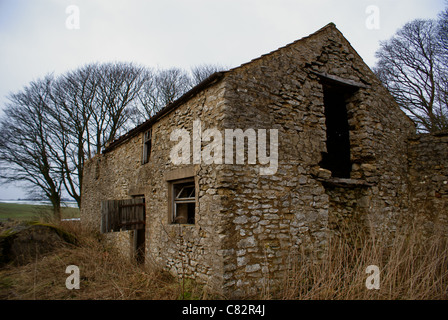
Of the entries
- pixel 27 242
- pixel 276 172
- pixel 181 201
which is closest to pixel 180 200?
pixel 181 201

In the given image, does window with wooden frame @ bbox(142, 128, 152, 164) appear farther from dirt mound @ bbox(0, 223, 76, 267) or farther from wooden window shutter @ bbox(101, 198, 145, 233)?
dirt mound @ bbox(0, 223, 76, 267)

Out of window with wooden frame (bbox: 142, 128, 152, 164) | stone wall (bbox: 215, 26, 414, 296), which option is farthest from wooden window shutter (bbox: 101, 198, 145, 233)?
stone wall (bbox: 215, 26, 414, 296)

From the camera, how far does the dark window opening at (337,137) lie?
774 centimetres

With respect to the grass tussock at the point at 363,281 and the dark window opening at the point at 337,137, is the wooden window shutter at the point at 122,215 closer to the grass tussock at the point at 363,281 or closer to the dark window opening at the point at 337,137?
the grass tussock at the point at 363,281

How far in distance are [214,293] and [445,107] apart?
13.2 m

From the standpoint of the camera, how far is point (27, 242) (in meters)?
7.53

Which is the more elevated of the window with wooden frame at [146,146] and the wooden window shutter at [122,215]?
the window with wooden frame at [146,146]

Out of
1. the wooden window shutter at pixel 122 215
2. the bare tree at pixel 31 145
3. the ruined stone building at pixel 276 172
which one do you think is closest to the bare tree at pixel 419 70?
the ruined stone building at pixel 276 172

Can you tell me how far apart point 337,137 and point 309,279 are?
494cm

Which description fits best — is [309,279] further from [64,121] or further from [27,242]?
[64,121]

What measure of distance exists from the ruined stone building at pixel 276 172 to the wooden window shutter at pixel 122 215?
0.10 feet

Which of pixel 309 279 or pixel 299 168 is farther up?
pixel 299 168
